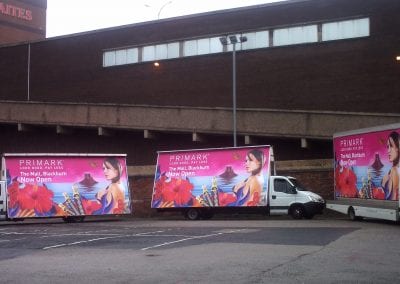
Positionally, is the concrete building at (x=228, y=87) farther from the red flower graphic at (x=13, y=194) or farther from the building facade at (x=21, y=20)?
the building facade at (x=21, y=20)

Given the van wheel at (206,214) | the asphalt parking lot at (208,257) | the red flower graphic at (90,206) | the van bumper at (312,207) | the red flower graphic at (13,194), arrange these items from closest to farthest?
the asphalt parking lot at (208,257)
the van bumper at (312,207)
the red flower graphic at (13,194)
the van wheel at (206,214)
the red flower graphic at (90,206)

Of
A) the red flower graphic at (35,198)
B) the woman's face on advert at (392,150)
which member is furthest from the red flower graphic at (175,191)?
the woman's face on advert at (392,150)

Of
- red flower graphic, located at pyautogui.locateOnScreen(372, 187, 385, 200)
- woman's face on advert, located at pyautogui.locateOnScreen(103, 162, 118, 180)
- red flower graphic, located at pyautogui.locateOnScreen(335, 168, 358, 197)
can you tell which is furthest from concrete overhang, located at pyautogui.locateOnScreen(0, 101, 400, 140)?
red flower graphic, located at pyautogui.locateOnScreen(372, 187, 385, 200)

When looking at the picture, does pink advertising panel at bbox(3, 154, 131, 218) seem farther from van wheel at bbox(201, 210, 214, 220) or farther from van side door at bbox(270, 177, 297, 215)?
van side door at bbox(270, 177, 297, 215)

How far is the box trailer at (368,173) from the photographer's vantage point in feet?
68.9

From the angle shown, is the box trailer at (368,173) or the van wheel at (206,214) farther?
the van wheel at (206,214)

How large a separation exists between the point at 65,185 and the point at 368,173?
1383cm

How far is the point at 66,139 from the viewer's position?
40219mm

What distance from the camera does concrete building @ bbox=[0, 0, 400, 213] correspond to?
108ft

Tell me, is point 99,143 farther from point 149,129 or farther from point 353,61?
point 353,61

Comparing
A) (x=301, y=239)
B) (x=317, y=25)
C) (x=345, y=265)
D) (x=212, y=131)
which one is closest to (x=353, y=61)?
(x=317, y=25)

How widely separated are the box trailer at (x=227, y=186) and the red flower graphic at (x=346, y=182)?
186 centimetres

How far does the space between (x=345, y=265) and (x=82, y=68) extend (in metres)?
A: 38.2

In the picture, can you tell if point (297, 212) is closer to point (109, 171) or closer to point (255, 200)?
point (255, 200)
